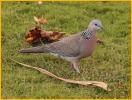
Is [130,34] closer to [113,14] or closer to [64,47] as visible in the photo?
[113,14]

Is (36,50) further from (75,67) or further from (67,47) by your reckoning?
(75,67)

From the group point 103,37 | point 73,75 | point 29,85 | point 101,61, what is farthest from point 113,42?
point 29,85

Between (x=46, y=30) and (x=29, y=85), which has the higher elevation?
(x=46, y=30)

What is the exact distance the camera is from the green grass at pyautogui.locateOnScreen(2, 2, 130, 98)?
648cm

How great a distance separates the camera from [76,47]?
7117 mm

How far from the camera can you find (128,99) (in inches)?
251

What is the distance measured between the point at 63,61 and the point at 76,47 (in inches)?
16.9

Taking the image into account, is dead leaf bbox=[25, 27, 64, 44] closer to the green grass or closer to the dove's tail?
the green grass

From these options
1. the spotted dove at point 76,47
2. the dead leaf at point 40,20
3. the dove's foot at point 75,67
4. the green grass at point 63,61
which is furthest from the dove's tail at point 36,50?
the dead leaf at point 40,20

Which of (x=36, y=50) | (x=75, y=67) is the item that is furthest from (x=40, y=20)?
(x=75, y=67)

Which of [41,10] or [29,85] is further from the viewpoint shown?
[41,10]

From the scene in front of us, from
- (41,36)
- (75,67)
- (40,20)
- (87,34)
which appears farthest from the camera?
(40,20)

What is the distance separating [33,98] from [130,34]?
3.07 meters

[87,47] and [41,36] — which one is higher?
[41,36]
